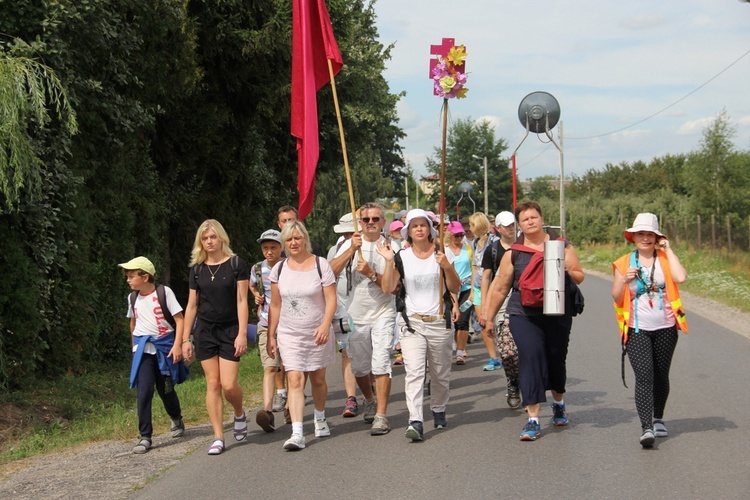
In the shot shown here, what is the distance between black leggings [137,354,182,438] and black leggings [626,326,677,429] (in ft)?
12.8

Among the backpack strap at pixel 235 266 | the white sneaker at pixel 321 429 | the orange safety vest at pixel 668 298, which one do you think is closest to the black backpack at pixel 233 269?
the backpack strap at pixel 235 266

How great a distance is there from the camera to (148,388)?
816cm

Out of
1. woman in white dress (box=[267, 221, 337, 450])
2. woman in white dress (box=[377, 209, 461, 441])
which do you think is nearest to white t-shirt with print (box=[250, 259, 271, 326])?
woman in white dress (box=[267, 221, 337, 450])

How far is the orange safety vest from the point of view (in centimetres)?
742

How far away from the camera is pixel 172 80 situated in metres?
15.0

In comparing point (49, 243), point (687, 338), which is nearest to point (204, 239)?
point (49, 243)

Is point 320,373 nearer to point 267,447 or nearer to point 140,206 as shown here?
point 267,447

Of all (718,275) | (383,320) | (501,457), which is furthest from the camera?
(718,275)

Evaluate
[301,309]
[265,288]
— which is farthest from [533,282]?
[265,288]

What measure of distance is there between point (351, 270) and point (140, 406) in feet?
7.06

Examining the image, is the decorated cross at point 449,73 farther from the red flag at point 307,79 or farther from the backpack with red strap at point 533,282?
the backpack with red strap at point 533,282

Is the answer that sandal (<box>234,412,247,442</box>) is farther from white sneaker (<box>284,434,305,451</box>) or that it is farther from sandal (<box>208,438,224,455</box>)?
white sneaker (<box>284,434,305,451</box>)

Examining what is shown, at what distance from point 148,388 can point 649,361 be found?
4.06 m

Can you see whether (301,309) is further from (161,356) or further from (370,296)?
(161,356)
